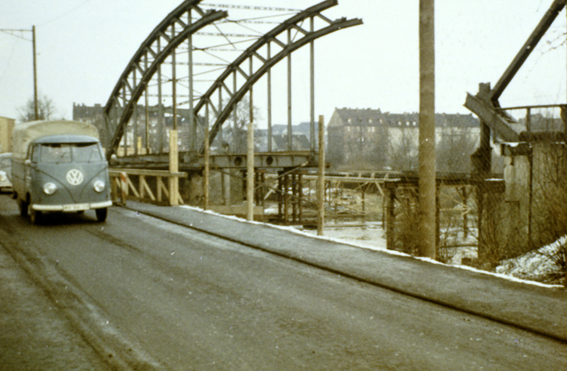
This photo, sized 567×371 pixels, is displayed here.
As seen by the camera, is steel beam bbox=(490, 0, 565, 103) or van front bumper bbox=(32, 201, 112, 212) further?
steel beam bbox=(490, 0, 565, 103)

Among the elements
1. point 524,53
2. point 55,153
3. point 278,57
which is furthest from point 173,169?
point 278,57

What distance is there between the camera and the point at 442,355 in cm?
470

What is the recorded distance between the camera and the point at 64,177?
1340 cm

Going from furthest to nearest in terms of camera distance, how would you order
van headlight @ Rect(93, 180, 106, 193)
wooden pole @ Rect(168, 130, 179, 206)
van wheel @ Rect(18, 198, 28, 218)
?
wooden pole @ Rect(168, 130, 179, 206) → van wheel @ Rect(18, 198, 28, 218) → van headlight @ Rect(93, 180, 106, 193)

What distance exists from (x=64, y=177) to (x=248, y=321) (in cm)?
930

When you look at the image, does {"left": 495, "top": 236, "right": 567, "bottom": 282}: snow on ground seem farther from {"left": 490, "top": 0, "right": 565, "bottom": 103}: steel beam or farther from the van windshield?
the van windshield

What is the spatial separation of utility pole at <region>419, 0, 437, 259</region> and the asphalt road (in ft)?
7.45

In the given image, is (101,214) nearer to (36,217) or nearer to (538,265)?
(36,217)

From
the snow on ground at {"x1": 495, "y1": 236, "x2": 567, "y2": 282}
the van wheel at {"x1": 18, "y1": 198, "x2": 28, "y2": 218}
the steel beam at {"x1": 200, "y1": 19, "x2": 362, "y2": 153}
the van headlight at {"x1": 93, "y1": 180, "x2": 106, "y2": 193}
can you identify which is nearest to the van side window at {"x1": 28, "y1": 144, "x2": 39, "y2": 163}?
the van headlight at {"x1": 93, "y1": 180, "x2": 106, "y2": 193}

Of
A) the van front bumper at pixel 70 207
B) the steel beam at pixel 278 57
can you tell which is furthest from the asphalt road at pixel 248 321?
the steel beam at pixel 278 57

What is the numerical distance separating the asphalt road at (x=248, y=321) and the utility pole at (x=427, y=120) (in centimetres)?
227

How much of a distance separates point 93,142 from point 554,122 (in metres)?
11.6

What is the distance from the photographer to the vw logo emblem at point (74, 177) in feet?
44.1

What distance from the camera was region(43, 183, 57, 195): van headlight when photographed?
13.1 meters
